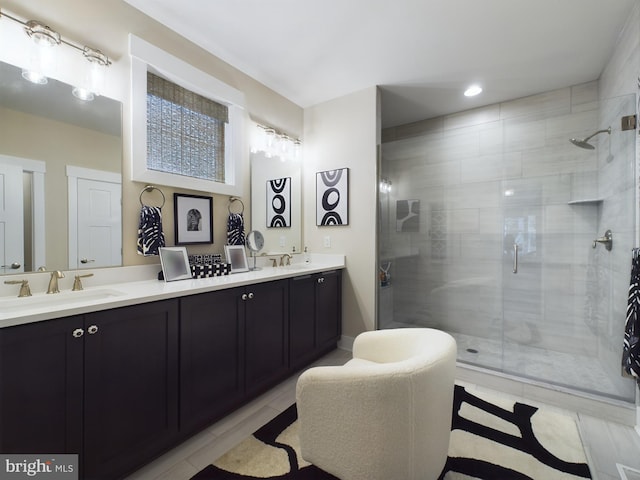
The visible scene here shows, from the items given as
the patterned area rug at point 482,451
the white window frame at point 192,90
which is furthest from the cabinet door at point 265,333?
the white window frame at point 192,90

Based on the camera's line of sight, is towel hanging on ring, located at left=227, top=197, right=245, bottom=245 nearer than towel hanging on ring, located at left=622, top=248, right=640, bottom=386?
No

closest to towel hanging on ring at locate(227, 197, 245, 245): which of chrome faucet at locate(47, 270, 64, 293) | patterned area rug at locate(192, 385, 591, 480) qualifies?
chrome faucet at locate(47, 270, 64, 293)

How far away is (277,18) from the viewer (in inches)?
75.0

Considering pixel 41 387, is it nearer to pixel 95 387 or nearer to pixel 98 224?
pixel 95 387

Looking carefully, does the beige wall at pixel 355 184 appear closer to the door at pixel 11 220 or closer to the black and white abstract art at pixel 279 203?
the black and white abstract art at pixel 279 203

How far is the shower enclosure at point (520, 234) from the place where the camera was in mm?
2227

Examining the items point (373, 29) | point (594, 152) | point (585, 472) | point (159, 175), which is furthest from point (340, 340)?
point (594, 152)

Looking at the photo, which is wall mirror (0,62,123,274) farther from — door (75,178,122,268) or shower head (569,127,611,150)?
shower head (569,127,611,150)

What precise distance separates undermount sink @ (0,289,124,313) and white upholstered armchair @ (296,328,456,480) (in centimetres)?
114

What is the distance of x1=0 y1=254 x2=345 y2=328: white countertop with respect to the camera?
3.52 ft

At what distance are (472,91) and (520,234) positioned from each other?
153 centimetres

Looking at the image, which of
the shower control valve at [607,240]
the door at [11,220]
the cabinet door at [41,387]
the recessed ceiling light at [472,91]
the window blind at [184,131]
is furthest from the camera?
the recessed ceiling light at [472,91]

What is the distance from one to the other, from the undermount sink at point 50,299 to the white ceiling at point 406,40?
1.80 m

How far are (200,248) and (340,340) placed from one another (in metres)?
1.69
